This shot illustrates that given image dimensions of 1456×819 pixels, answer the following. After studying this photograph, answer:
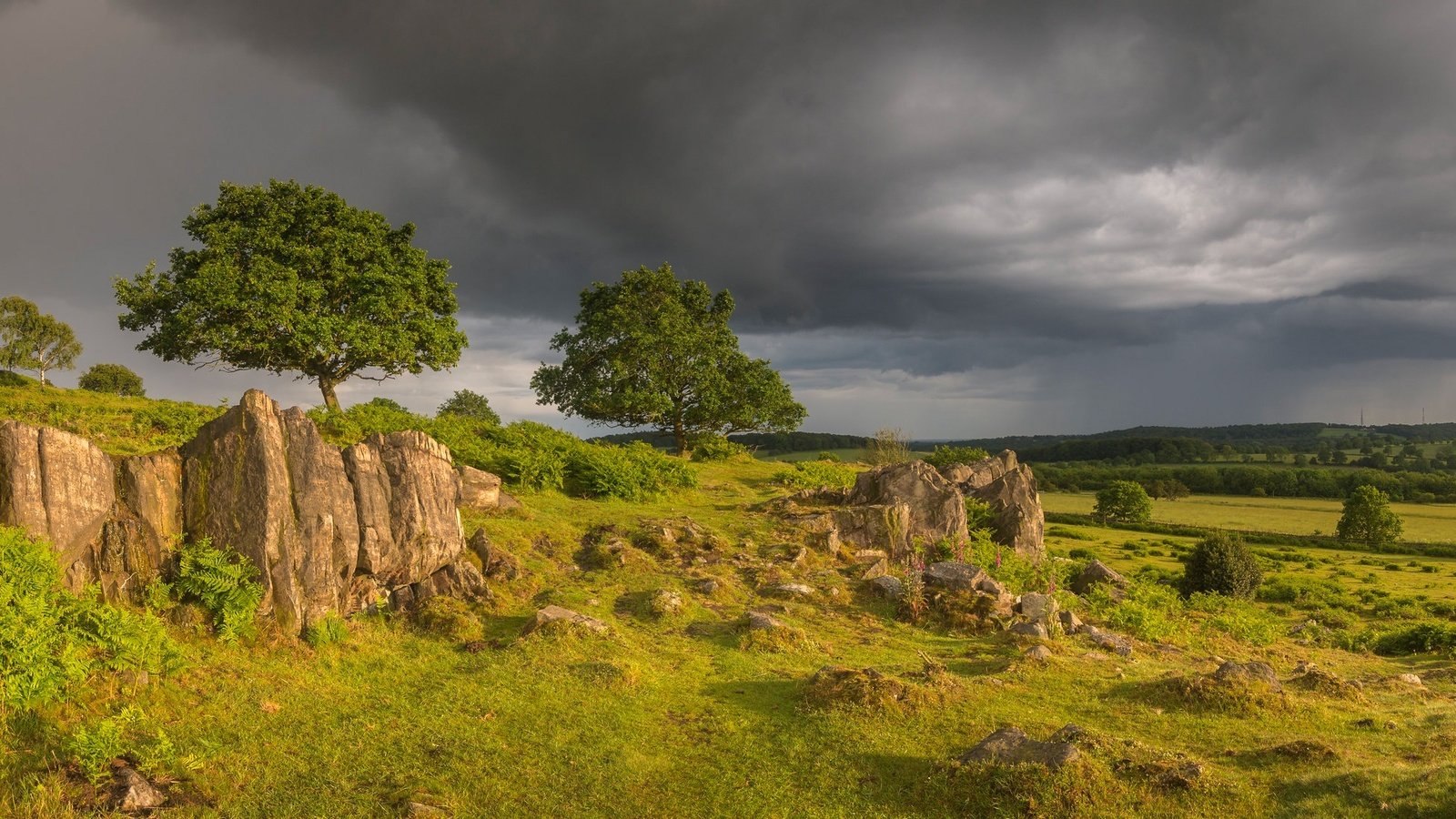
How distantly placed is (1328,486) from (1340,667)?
145393 mm

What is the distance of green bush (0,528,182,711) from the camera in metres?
10.5

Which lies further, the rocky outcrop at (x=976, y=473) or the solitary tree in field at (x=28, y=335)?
the solitary tree in field at (x=28, y=335)

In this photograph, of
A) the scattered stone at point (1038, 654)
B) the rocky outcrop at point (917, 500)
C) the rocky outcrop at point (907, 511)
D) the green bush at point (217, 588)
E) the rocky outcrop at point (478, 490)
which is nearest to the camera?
the green bush at point (217, 588)

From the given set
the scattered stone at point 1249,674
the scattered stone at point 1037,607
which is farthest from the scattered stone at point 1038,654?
the scattered stone at point 1037,607

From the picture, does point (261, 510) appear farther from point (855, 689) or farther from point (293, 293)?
point (293, 293)

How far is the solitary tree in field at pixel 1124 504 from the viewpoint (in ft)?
319

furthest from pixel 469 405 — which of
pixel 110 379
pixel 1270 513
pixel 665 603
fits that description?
pixel 1270 513

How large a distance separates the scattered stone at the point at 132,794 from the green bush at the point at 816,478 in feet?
82.6

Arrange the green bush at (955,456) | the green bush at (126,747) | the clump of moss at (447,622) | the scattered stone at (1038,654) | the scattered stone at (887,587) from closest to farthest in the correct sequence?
the green bush at (126,747)
the clump of moss at (447,622)
the scattered stone at (1038,654)
the scattered stone at (887,587)
the green bush at (955,456)

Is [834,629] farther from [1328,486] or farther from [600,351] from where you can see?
[1328,486]

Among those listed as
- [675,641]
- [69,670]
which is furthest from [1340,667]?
[69,670]

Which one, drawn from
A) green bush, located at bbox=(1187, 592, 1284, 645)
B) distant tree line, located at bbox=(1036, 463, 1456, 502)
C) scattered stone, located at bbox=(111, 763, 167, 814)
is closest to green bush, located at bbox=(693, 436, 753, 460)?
green bush, located at bbox=(1187, 592, 1284, 645)

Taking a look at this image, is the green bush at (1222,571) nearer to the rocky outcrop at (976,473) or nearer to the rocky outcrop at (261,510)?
the rocky outcrop at (976,473)

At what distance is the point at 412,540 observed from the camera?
58.0ft
